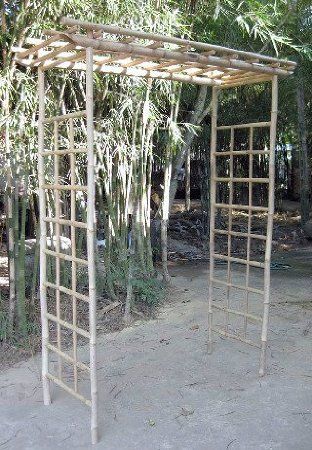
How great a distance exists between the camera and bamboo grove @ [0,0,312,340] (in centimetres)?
319

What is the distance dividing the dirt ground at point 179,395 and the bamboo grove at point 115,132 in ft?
1.69

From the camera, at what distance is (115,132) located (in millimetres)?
3857

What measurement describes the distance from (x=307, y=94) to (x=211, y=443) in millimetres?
7618

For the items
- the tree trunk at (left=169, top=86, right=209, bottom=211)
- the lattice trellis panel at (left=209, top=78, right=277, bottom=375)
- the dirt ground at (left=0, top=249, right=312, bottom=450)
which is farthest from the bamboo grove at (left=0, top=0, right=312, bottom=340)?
the lattice trellis panel at (left=209, top=78, right=277, bottom=375)

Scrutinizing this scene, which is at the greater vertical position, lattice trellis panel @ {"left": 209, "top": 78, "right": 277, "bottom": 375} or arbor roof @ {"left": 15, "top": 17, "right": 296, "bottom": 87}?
arbor roof @ {"left": 15, "top": 17, "right": 296, "bottom": 87}

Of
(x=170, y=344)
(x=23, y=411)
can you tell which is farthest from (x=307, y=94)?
(x=23, y=411)

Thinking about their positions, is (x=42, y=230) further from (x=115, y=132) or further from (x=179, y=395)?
Answer: (x=115, y=132)

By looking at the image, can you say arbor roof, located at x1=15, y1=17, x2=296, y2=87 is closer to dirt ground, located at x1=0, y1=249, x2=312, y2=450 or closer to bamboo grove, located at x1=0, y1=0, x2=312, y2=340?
bamboo grove, located at x1=0, y1=0, x2=312, y2=340

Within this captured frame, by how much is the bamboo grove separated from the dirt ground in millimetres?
514

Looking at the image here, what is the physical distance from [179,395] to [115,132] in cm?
202

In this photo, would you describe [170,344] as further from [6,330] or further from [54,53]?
[54,53]

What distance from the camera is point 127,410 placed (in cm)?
263

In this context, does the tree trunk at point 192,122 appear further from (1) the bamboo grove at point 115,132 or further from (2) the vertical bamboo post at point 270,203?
(2) the vertical bamboo post at point 270,203

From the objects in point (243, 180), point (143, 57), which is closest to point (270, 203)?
point (243, 180)
